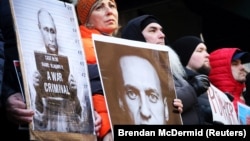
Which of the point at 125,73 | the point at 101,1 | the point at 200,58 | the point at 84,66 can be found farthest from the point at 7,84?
the point at 200,58

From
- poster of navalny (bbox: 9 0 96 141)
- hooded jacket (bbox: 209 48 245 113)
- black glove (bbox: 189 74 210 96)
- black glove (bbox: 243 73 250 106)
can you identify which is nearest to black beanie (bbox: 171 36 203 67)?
hooded jacket (bbox: 209 48 245 113)

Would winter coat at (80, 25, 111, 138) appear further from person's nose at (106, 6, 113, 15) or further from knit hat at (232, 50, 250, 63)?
knit hat at (232, 50, 250, 63)

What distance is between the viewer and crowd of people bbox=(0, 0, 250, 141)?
3.66 meters

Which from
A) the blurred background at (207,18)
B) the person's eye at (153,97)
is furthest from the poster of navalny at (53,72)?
the blurred background at (207,18)

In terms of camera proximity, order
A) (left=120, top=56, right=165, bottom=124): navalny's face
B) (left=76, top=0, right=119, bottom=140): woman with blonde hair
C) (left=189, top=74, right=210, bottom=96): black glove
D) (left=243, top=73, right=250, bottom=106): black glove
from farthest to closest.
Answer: (left=243, top=73, right=250, bottom=106): black glove < (left=189, top=74, right=210, bottom=96): black glove < (left=76, top=0, right=119, bottom=140): woman with blonde hair < (left=120, top=56, right=165, bottom=124): navalny's face

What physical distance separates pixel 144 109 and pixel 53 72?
0.68 m

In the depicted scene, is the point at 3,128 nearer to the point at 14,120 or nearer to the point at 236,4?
the point at 14,120

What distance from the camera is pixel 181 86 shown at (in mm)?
4699

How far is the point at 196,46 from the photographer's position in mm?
5430

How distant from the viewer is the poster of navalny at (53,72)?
3584 mm

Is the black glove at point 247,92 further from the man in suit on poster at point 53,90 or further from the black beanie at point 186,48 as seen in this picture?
the man in suit on poster at point 53,90

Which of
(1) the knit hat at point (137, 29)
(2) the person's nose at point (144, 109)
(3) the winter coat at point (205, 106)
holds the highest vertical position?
(1) the knit hat at point (137, 29)

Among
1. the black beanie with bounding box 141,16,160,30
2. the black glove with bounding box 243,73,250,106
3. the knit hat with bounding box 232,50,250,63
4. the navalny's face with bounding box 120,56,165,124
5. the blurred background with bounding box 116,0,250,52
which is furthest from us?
the blurred background with bounding box 116,0,250,52

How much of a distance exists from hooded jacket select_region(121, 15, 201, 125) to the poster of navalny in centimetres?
92
